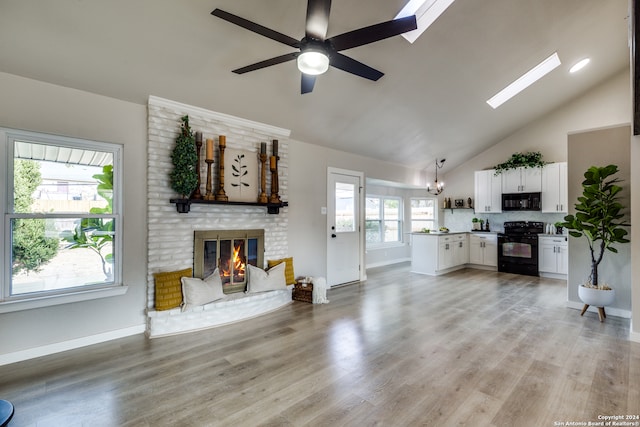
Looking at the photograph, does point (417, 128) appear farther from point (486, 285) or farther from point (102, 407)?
point (102, 407)

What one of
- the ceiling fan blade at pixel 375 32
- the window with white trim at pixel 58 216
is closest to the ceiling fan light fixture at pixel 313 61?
the ceiling fan blade at pixel 375 32

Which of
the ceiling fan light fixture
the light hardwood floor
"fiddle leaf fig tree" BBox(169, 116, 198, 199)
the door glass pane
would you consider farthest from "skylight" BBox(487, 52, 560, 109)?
"fiddle leaf fig tree" BBox(169, 116, 198, 199)

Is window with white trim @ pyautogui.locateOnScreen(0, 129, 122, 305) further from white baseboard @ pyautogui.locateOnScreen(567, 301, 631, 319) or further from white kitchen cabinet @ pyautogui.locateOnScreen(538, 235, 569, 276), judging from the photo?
white kitchen cabinet @ pyautogui.locateOnScreen(538, 235, 569, 276)

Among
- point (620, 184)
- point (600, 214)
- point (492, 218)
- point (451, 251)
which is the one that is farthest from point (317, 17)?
point (492, 218)

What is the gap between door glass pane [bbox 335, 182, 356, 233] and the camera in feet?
18.4

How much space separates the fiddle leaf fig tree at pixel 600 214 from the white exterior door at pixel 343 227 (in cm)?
326

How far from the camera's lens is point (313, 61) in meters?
2.13

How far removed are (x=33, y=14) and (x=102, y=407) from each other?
300 centimetres

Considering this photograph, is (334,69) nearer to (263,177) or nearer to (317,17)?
(263,177)

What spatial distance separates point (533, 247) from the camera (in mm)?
6281

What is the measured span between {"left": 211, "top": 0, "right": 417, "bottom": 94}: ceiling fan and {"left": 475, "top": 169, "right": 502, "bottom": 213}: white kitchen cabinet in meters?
6.18

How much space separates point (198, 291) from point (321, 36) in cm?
292

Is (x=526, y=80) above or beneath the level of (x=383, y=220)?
above

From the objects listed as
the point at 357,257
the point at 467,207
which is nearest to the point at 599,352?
the point at 357,257
